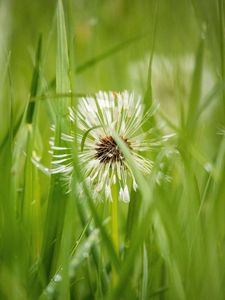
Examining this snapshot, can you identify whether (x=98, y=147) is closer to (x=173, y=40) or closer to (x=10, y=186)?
(x=10, y=186)

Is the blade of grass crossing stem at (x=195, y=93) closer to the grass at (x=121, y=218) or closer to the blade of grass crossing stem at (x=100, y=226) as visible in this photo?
the grass at (x=121, y=218)

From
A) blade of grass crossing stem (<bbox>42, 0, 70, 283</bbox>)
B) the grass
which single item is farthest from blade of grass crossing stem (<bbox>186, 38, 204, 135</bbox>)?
blade of grass crossing stem (<bbox>42, 0, 70, 283</bbox>)

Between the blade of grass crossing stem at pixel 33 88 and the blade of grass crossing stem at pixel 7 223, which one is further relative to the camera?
the blade of grass crossing stem at pixel 33 88

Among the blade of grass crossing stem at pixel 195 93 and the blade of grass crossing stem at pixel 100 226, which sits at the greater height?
the blade of grass crossing stem at pixel 195 93

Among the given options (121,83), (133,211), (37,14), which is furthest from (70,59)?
(37,14)

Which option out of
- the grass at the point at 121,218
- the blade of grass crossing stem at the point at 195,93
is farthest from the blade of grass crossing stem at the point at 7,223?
the blade of grass crossing stem at the point at 195,93

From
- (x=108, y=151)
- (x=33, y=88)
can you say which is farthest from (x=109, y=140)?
(x=33, y=88)

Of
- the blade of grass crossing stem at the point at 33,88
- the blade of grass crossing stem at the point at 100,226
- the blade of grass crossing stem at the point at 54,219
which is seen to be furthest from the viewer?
the blade of grass crossing stem at the point at 33,88

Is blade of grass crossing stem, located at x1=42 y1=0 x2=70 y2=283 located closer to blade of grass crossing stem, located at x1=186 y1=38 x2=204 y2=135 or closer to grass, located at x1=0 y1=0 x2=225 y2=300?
grass, located at x1=0 y1=0 x2=225 y2=300
